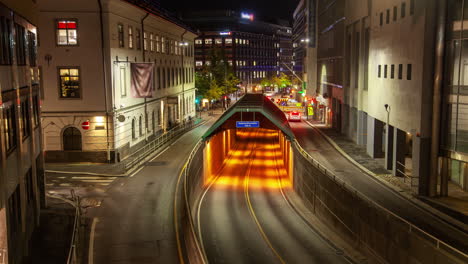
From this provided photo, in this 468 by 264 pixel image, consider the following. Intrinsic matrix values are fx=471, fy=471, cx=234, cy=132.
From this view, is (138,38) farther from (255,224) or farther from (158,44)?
(255,224)

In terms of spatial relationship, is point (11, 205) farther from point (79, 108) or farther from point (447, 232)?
point (79, 108)

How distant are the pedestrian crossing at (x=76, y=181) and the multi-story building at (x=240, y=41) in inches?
4176

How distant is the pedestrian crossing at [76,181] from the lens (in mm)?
31875

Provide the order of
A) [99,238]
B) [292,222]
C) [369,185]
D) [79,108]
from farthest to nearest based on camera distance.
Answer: [79,108] < [369,185] < [292,222] < [99,238]

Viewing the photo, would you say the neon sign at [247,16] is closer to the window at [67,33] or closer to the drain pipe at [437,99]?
the window at [67,33]

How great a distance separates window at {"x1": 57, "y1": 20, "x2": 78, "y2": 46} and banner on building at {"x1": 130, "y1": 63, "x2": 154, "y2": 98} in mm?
5267

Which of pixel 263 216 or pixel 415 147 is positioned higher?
pixel 415 147

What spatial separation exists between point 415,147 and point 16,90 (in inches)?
882

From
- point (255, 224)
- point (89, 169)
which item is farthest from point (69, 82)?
point (255, 224)

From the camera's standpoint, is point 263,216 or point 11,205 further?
point 263,216

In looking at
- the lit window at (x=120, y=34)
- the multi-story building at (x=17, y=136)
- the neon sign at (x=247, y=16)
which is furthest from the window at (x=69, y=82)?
the neon sign at (x=247, y=16)

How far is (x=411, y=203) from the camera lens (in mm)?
26750

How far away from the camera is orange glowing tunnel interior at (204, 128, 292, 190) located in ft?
137

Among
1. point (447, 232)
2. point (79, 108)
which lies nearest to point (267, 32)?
point (79, 108)
